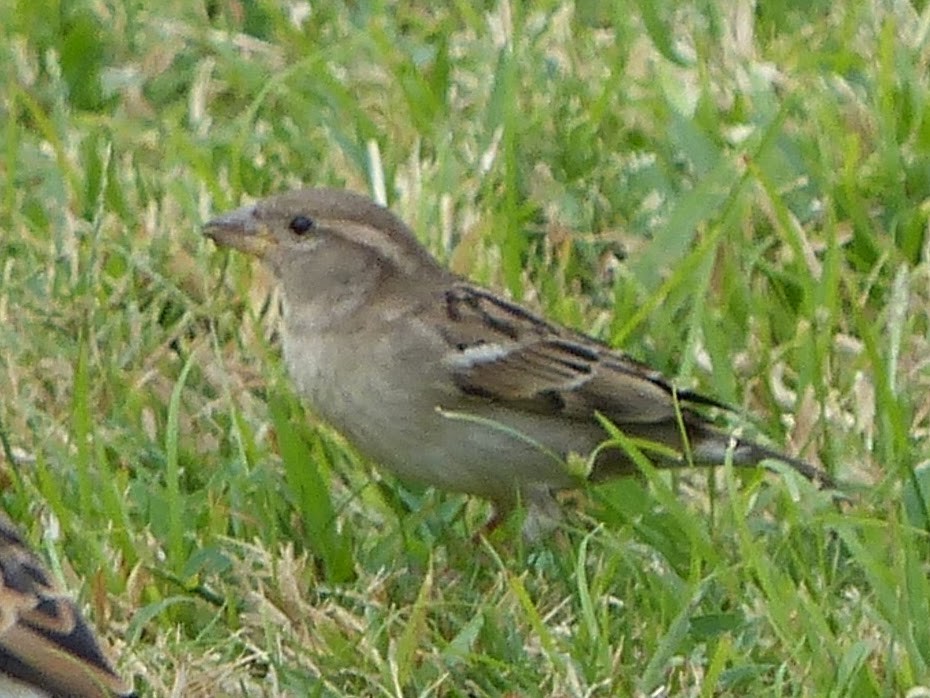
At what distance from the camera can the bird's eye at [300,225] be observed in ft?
19.8

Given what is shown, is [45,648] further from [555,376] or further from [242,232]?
[242,232]

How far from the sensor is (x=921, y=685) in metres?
4.64

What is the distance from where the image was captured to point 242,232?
6039 millimetres

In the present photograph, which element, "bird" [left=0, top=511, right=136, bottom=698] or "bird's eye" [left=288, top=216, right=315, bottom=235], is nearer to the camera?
"bird" [left=0, top=511, right=136, bottom=698]

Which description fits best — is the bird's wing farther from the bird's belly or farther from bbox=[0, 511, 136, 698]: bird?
bbox=[0, 511, 136, 698]: bird

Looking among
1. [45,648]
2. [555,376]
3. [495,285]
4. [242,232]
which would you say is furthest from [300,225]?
[45,648]

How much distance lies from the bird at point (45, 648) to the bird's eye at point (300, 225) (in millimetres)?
1888

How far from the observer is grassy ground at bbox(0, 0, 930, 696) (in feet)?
16.1

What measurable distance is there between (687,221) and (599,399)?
1.01 meters

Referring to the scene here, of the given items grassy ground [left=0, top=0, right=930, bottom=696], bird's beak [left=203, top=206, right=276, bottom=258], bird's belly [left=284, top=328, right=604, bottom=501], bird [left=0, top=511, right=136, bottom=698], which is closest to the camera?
bird [left=0, top=511, right=136, bottom=698]

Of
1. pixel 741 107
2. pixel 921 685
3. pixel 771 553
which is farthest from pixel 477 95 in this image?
pixel 921 685

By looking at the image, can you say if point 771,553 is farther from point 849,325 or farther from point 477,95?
point 477,95

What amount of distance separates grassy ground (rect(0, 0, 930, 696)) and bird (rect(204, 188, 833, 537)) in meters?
0.11

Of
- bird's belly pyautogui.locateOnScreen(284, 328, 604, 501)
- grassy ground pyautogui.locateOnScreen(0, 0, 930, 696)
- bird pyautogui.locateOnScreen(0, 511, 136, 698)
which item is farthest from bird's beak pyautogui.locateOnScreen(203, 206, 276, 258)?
bird pyautogui.locateOnScreen(0, 511, 136, 698)
